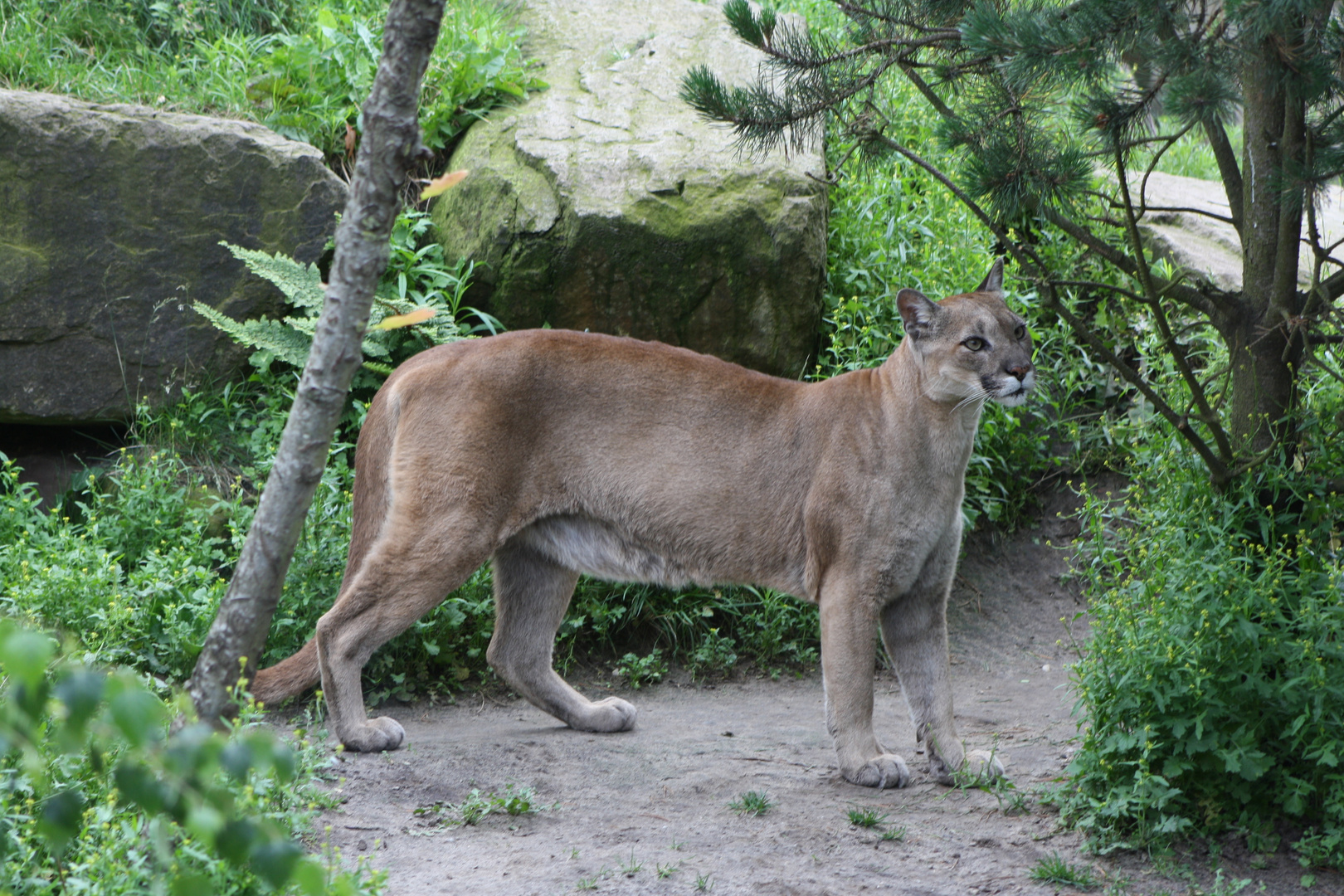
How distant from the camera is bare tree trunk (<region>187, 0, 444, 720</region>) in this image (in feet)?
7.64

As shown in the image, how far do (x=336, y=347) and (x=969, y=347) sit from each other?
2457 millimetres

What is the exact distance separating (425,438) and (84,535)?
185 centimetres

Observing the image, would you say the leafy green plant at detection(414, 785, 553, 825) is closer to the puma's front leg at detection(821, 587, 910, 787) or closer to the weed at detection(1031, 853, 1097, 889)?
the puma's front leg at detection(821, 587, 910, 787)

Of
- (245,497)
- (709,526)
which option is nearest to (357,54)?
(245,497)

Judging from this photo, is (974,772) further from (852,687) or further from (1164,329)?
(1164,329)

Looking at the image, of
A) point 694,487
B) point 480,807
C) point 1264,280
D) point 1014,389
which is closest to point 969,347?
point 1014,389

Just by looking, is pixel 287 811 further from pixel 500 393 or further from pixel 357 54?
pixel 357 54

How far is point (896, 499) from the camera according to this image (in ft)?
13.3

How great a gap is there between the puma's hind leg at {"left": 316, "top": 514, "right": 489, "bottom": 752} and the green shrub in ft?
7.00

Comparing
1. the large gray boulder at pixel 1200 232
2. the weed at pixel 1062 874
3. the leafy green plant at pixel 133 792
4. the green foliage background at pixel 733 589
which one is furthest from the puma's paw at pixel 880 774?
the large gray boulder at pixel 1200 232

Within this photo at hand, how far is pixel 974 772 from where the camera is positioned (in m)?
3.90

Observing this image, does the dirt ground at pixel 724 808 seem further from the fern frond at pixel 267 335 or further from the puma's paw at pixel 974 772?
the fern frond at pixel 267 335

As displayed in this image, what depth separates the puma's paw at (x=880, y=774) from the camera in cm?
392

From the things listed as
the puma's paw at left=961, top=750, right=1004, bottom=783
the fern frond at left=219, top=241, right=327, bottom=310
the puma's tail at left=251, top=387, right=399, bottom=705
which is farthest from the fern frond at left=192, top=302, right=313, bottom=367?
the puma's paw at left=961, top=750, right=1004, bottom=783
